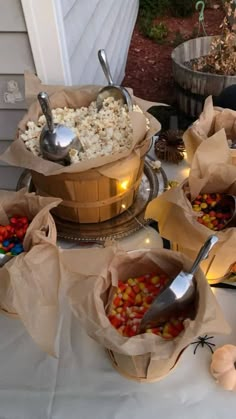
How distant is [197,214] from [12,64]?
2.60 feet

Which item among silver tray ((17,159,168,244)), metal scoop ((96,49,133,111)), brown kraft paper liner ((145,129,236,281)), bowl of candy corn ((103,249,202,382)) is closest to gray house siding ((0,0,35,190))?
metal scoop ((96,49,133,111))

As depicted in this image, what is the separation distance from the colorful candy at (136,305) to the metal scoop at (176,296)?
17mm

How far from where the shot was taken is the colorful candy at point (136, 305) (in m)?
0.63

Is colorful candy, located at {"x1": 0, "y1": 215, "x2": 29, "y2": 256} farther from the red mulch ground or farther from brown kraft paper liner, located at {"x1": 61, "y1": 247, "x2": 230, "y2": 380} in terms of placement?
the red mulch ground

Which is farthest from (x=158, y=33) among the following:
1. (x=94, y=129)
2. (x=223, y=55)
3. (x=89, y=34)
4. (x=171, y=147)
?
(x=94, y=129)

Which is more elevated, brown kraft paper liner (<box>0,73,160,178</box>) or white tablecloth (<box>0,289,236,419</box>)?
brown kraft paper liner (<box>0,73,160,178</box>)

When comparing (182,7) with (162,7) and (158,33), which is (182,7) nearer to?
(162,7)

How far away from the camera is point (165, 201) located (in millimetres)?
766

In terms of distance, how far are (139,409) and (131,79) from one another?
2766 mm

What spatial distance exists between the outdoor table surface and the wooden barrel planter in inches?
70.6

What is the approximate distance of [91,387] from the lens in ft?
2.25

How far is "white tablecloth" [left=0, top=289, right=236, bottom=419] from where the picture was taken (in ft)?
2.15

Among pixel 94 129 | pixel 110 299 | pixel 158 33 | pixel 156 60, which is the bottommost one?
pixel 156 60

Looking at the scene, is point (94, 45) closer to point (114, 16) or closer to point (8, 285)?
point (114, 16)
